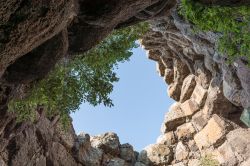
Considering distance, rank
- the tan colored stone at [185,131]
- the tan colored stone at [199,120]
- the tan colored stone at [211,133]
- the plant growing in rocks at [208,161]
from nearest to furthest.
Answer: the plant growing in rocks at [208,161] < the tan colored stone at [211,133] < the tan colored stone at [199,120] < the tan colored stone at [185,131]

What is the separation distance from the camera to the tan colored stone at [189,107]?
2047 inches

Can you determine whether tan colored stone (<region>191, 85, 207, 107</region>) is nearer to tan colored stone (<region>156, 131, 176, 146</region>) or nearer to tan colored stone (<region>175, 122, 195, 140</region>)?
tan colored stone (<region>175, 122, 195, 140</region>)

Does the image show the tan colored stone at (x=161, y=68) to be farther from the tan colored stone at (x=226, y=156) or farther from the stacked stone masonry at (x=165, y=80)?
the tan colored stone at (x=226, y=156)

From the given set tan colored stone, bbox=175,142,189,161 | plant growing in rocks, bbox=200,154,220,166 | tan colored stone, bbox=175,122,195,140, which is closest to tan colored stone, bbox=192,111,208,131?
tan colored stone, bbox=175,122,195,140

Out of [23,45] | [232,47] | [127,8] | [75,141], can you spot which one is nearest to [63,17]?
[23,45]

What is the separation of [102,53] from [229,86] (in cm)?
2124

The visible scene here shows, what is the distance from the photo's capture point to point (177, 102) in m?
57.6

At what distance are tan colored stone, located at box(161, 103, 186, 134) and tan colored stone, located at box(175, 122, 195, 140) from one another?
1009 mm

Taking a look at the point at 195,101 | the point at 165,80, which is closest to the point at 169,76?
the point at 165,80

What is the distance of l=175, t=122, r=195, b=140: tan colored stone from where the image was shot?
168ft

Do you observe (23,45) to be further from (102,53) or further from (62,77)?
(102,53)

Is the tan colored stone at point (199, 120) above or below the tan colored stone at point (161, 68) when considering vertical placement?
below

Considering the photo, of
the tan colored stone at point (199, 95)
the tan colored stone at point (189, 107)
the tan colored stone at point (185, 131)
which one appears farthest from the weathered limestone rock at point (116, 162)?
the tan colored stone at point (199, 95)

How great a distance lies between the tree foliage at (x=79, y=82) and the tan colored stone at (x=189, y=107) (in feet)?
100
